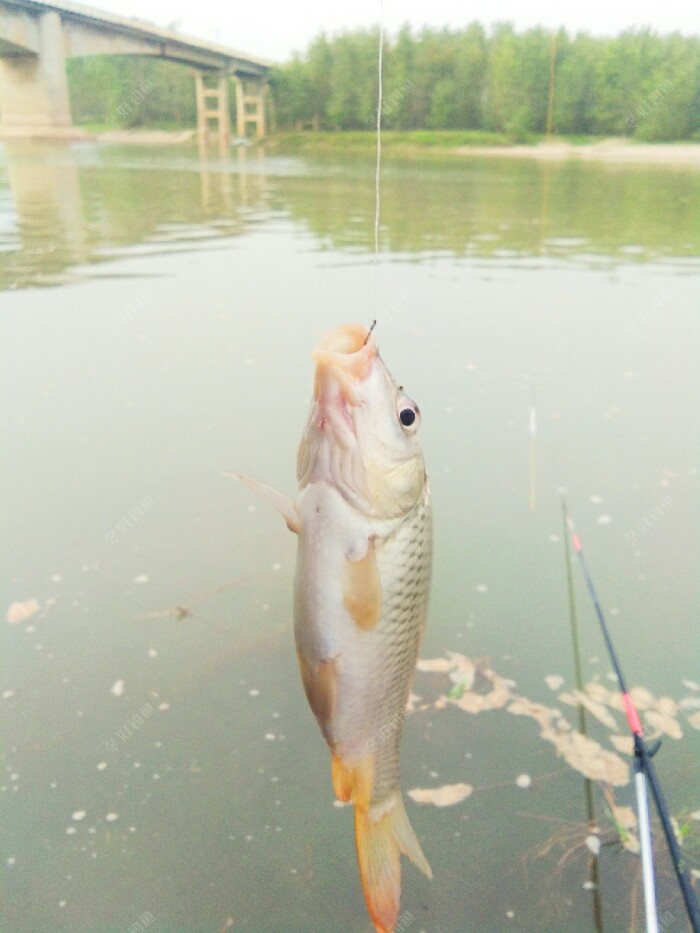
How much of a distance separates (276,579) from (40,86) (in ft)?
94.0

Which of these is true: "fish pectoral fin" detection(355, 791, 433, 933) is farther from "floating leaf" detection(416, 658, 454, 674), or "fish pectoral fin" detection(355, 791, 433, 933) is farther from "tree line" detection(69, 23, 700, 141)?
"tree line" detection(69, 23, 700, 141)

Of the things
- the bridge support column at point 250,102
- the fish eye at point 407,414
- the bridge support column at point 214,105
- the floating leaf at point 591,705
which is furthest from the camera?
the bridge support column at point 250,102

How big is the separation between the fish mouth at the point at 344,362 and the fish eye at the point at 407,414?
10 centimetres

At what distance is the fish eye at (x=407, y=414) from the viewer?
1368 millimetres

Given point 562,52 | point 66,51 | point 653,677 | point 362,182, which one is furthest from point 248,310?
point 562,52

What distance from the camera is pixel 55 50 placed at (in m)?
24.3

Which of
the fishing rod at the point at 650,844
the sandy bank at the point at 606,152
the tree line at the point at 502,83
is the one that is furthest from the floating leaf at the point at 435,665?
the tree line at the point at 502,83

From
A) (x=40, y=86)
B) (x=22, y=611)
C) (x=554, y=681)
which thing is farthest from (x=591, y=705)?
(x=40, y=86)

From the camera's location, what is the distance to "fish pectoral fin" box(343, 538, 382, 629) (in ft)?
4.36

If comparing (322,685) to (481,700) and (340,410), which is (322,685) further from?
(481,700)

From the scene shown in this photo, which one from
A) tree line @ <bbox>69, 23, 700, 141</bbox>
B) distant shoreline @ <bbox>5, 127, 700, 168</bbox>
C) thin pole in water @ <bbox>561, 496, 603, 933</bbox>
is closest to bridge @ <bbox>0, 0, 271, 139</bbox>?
distant shoreline @ <bbox>5, 127, 700, 168</bbox>

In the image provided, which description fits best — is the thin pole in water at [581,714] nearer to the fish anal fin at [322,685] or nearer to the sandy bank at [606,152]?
the fish anal fin at [322,685]

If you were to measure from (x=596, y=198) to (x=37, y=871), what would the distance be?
18.8 metres

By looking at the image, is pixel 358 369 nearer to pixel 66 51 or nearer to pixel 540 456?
pixel 540 456
